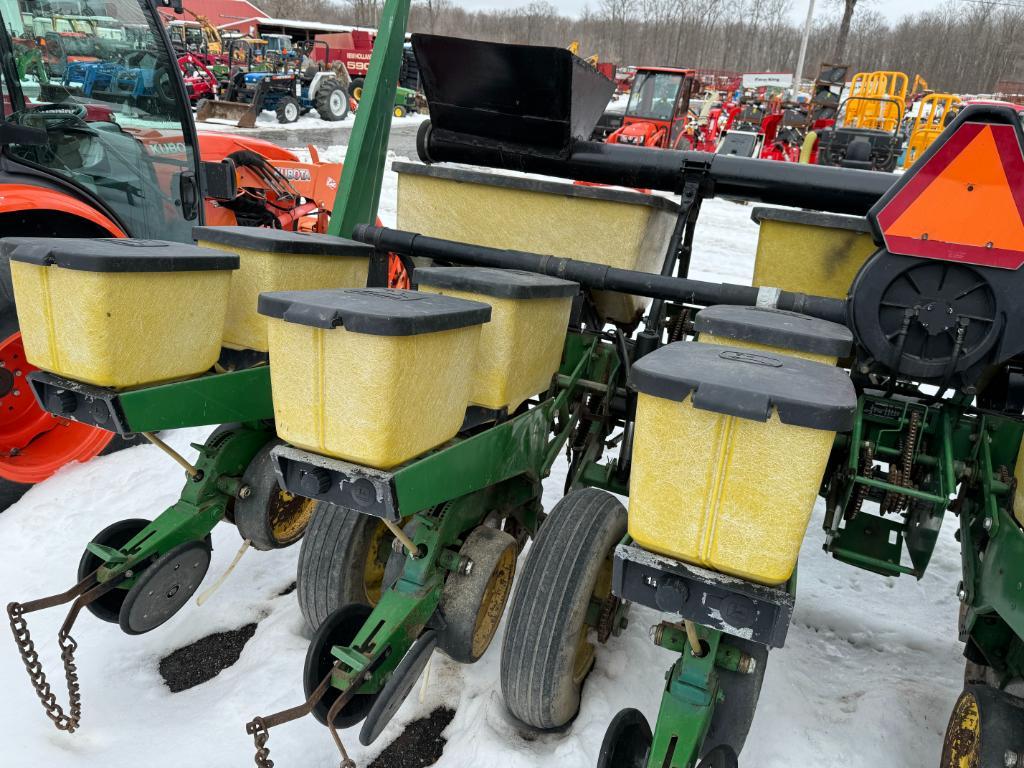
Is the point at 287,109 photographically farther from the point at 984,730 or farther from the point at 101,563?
the point at 984,730

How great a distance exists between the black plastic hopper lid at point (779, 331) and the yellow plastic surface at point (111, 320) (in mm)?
1358

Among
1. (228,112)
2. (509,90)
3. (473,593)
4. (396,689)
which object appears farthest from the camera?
(228,112)

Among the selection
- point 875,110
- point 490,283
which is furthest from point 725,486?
point 875,110

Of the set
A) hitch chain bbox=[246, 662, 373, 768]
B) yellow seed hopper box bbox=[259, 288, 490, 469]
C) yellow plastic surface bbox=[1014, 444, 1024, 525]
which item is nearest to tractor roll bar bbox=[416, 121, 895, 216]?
yellow plastic surface bbox=[1014, 444, 1024, 525]

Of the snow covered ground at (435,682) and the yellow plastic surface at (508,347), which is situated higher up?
the yellow plastic surface at (508,347)

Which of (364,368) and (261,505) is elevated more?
(364,368)

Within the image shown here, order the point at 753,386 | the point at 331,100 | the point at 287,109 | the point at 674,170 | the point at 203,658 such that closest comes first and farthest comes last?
1. the point at 753,386
2. the point at 203,658
3. the point at 674,170
4. the point at 287,109
5. the point at 331,100

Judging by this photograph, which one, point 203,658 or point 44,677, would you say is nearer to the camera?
point 44,677

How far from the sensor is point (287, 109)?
19953 millimetres

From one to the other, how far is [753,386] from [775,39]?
58.7 m

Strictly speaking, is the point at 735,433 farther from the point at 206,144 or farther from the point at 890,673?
the point at 206,144

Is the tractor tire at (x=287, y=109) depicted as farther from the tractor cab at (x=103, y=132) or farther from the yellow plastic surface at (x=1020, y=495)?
the yellow plastic surface at (x=1020, y=495)

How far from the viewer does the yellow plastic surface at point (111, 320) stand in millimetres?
1825

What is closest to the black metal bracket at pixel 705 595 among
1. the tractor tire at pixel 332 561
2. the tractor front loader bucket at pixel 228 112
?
the tractor tire at pixel 332 561
